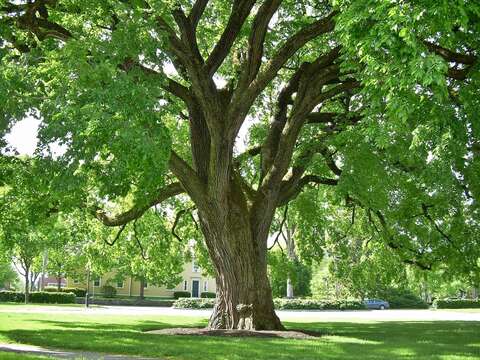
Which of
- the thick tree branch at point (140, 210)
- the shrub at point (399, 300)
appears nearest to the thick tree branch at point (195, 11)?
the thick tree branch at point (140, 210)

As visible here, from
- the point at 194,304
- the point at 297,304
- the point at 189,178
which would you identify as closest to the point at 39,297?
the point at 194,304

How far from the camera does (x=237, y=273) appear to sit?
52.5 feet

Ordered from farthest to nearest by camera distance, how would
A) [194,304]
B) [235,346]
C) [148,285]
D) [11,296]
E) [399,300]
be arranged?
[148,285], [399,300], [11,296], [194,304], [235,346]

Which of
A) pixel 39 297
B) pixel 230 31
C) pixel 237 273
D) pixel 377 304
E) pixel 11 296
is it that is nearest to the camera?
pixel 230 31

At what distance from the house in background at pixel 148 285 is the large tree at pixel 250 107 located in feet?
153

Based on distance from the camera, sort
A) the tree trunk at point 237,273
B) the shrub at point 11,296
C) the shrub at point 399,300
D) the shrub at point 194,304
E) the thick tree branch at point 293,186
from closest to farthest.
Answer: the tree trunk at point 237,273
the thick tree branch at point 293,186
the shrub at point 194,304
the shrub at point 11,296
the shrub at point 399,300

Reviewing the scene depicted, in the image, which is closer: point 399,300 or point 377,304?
point 377,304

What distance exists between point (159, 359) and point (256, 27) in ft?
26.7

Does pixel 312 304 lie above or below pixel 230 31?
below

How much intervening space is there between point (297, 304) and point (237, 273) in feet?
98.2

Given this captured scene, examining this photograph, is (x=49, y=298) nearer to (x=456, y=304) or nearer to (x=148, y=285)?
(x=148, y=285)

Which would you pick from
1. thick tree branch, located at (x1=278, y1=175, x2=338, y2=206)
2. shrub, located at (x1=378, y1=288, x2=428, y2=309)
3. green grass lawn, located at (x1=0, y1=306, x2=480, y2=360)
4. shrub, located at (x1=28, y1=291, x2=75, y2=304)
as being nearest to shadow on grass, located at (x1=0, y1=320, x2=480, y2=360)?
green grass lawn, located at (x1=0, y1=306, x2=480, y2=360)

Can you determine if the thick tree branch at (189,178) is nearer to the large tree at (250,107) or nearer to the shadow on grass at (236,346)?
the large tree at (250,107)

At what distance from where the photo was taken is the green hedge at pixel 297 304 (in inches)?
1684
